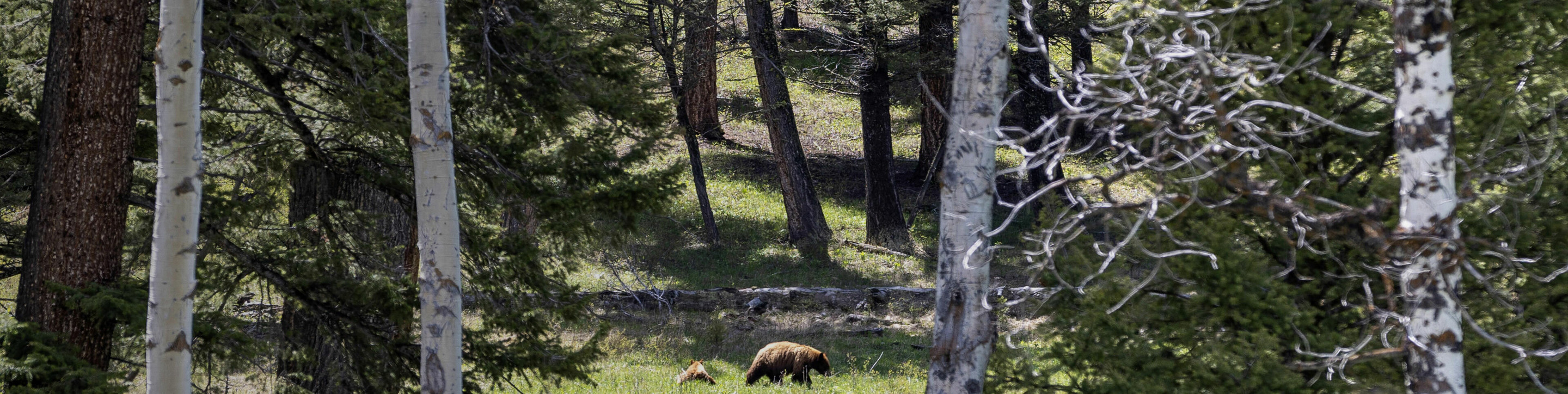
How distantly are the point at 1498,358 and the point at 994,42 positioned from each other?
3.52 meters

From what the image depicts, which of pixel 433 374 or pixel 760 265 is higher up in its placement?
pixel 433 374

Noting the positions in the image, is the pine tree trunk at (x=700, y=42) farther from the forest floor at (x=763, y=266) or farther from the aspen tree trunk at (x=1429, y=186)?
the aspen tree trunk at (x=1429, y=186)

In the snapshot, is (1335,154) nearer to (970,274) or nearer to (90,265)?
(970,274)

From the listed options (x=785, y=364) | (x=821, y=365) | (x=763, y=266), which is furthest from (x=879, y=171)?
(x=785, y=364)

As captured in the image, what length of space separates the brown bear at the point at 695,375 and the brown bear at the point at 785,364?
0.40m

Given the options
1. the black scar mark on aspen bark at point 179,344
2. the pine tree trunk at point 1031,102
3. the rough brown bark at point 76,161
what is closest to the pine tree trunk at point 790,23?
the pine tree trunk at point 1031,102

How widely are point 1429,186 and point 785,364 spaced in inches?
266

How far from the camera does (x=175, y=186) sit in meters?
4.74

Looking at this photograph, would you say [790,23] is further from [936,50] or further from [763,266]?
[763,266]

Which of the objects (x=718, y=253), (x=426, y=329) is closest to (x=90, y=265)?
(x=426, y=329)

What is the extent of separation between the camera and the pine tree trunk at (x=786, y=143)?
57.2 ft

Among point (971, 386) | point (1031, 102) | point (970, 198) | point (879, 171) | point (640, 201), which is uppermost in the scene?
point (1031, 102)

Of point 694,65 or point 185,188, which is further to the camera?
point 694,65

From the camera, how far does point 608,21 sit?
45.0 feet
